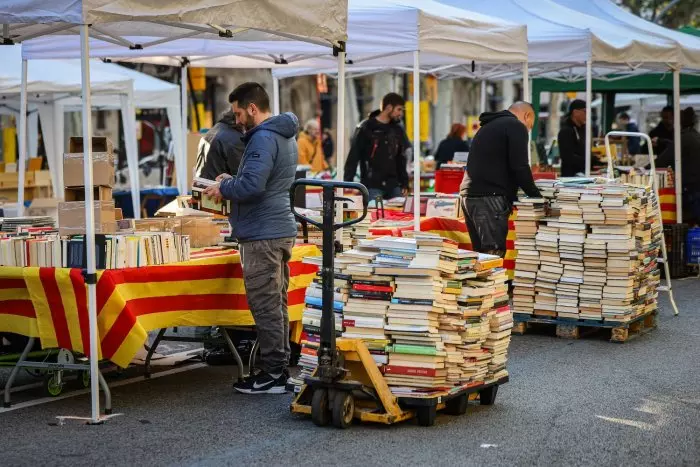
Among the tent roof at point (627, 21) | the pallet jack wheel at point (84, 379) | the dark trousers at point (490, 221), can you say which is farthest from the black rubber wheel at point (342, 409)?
the tent roof at point (627, 21)

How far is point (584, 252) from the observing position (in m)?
10.4

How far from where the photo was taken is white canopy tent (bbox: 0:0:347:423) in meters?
6.85

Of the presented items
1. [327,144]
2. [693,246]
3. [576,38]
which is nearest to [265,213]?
[576,38]

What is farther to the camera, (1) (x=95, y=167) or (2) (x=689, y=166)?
(2) (x=689, y=166)

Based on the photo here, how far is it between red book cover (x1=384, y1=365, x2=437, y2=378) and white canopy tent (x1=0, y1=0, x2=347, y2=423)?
5.72 feet

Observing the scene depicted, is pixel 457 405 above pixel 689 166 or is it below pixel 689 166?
below

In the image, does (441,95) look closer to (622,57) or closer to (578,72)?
(578,72)

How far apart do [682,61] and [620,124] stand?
15.2 metres

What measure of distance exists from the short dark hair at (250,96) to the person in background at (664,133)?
11709 millimetres

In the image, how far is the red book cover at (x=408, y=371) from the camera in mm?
6961

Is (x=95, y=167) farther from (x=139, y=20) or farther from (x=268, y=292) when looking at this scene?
(x=268, y=292)

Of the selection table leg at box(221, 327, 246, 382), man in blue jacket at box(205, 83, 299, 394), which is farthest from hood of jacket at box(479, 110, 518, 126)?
table leg at box(221, 327, 246, 382)

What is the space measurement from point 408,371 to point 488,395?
2.92ft

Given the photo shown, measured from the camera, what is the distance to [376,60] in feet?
43.2
